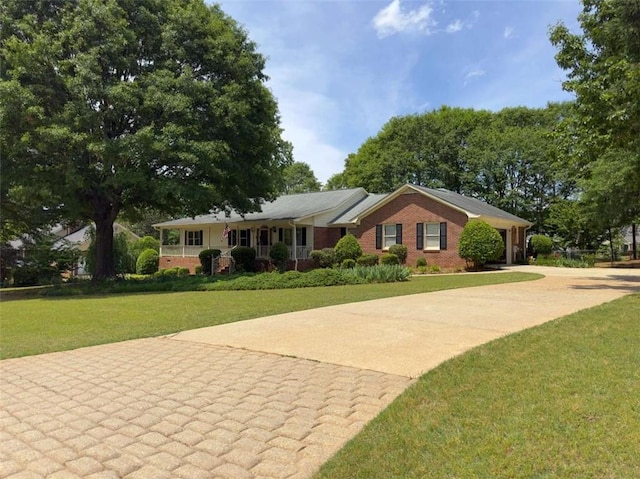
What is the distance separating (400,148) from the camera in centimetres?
4347

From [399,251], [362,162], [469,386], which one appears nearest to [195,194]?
[399,251]

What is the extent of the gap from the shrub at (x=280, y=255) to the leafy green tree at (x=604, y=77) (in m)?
15.4

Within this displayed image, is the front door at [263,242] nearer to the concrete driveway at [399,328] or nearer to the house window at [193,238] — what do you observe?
the house window at [193,238]

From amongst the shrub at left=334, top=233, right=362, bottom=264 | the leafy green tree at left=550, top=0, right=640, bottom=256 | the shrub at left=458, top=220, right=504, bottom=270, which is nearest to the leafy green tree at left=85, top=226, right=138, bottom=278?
the shrub at left=334, top=233, right=362, bottom=264

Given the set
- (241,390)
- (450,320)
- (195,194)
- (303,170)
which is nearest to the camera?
(241,390)

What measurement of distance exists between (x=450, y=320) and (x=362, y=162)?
4137cm

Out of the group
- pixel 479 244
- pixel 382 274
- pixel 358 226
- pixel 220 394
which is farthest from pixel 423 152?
pixel 220 394

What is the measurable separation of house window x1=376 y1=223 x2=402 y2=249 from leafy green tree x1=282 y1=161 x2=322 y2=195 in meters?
32.2

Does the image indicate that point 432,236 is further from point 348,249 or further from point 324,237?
point 324,237

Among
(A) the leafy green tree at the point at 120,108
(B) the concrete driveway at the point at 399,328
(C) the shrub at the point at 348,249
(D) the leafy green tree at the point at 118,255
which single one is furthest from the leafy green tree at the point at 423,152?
(B) the concrete driveway at the point at 399,328

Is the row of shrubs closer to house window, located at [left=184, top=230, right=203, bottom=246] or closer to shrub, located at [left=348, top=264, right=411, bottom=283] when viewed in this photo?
shrub, located at [left=348, top=264, right=411, bottom=283]

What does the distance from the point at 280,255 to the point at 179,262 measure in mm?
10441

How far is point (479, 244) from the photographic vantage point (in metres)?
22.3

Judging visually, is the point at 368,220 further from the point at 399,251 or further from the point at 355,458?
the point at 355,458
